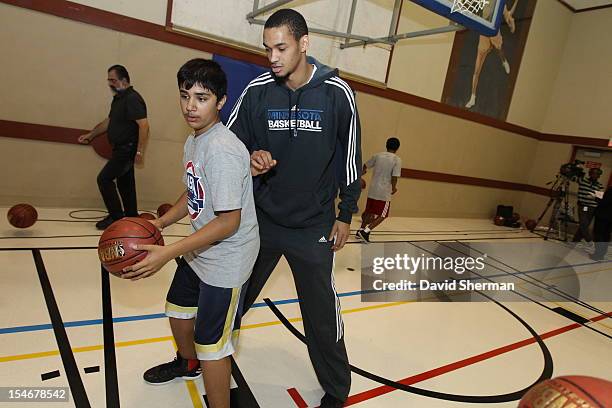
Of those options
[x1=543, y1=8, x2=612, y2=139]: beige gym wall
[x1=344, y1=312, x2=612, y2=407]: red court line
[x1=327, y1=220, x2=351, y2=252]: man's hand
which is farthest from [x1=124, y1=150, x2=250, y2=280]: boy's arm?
[x1=543, y1=8, x2=612, y2=139]: beige gym wall

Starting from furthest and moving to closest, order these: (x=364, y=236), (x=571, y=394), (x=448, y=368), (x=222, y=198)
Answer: (x=364, y=236) < (x=448, y=368) < (x=222, y=198) < (x=571, y=394)

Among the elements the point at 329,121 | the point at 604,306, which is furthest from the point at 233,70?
the point at 604,306

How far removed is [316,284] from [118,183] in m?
3.72

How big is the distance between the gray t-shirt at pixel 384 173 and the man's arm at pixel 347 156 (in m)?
4.01

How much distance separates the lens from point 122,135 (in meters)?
4.48

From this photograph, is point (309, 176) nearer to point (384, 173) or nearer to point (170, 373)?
point (170, 373)

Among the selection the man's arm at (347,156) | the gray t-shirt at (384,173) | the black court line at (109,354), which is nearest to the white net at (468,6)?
the gray t-shirt at (384,173)

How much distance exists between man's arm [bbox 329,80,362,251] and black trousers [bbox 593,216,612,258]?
767 centimetres

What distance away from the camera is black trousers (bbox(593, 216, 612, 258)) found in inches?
293

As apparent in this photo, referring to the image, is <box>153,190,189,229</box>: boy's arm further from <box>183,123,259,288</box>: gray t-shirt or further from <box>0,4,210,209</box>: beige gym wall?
<box>0,4,210,209</box>: beige gym wall

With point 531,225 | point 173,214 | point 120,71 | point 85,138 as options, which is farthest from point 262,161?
point 531,225

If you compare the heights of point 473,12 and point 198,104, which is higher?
point 473,12

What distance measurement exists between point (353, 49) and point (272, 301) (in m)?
5.35

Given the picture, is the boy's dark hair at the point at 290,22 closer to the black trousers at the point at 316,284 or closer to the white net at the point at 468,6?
the black trousers at the point at 316,284
